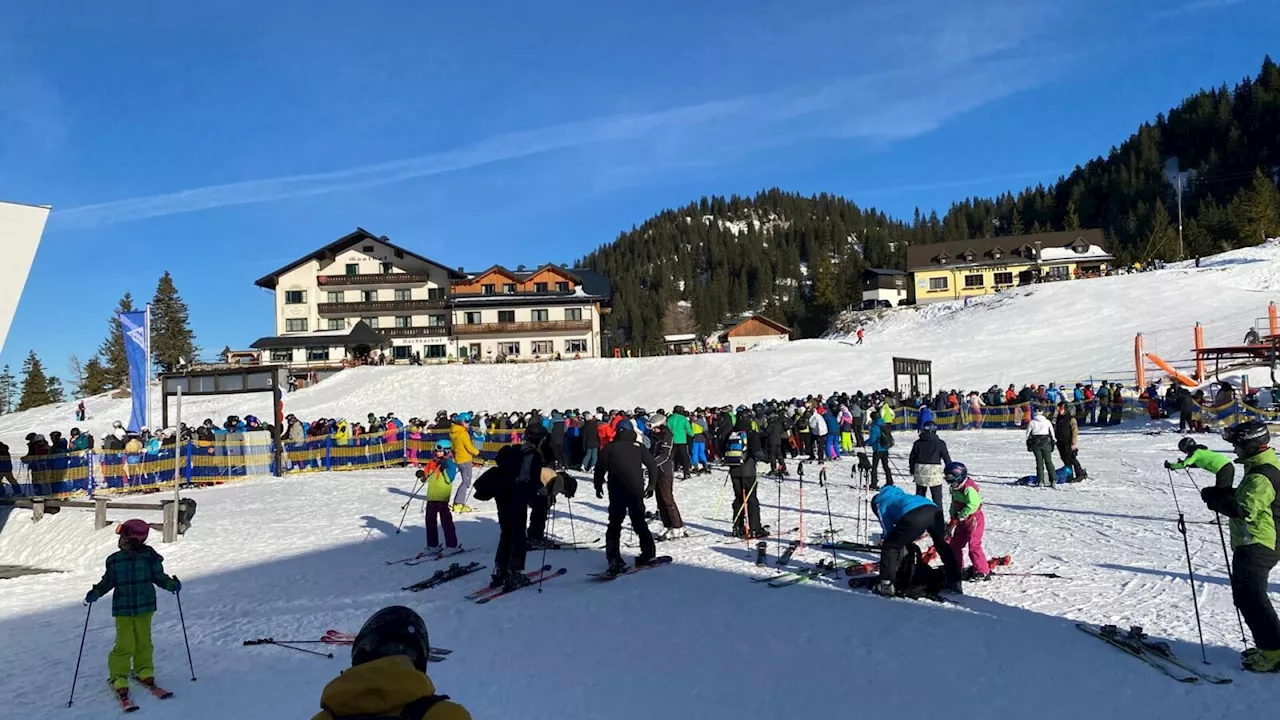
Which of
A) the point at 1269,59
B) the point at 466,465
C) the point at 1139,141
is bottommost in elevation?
the point at 466,465

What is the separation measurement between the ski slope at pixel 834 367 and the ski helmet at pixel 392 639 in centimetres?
3845

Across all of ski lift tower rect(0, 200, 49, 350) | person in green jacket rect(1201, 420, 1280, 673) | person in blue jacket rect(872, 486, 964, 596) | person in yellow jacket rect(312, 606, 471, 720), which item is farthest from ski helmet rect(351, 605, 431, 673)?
ski lift tower rect(0, 200, 49, 350)

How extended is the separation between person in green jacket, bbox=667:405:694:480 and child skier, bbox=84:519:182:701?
40.8 feet

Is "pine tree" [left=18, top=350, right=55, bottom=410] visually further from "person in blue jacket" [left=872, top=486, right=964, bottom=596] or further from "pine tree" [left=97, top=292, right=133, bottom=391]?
"person in blue jacket" [left=872, top=486, right=964, bottom=596]

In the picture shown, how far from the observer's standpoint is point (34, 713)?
6.73 meters

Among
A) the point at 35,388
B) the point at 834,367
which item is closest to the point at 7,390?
the point at 35,388

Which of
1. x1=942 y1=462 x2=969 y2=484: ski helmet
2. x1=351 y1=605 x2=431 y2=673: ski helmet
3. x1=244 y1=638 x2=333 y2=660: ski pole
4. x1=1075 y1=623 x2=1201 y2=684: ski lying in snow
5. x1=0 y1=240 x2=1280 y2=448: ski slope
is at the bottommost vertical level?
x1=244 y1=638 x2=333 y2=660: ski pole

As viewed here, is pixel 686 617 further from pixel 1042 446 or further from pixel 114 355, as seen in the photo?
pixel 114 355

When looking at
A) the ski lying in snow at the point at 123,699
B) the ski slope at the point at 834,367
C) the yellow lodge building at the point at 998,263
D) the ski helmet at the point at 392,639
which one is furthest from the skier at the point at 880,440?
the yellow lodge building at the point at 998,263

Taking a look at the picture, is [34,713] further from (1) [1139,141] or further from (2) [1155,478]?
(1) [1139,141]

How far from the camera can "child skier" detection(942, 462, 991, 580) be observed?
868 centimetres

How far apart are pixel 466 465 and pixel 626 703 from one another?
9.22 m

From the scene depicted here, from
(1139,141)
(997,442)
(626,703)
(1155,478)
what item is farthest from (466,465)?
(1139,141)

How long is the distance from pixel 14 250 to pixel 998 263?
3628 inches
